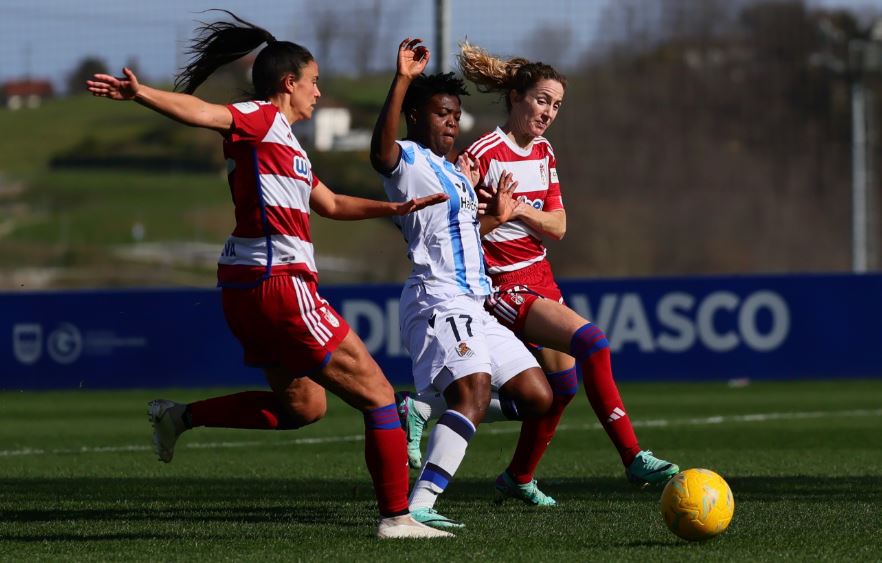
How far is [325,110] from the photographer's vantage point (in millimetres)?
24875

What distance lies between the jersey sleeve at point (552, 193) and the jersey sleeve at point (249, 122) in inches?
80.5

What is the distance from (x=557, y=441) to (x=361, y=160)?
641 inches

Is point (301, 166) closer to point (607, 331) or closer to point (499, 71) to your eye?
point (499, 71)

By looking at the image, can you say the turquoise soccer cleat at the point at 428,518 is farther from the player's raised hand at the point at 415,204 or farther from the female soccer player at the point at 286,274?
the player's raised hand at the point at 415,204

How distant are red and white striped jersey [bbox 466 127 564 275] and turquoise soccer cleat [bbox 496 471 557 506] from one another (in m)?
1.06

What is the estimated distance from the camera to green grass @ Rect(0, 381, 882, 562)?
5.59m

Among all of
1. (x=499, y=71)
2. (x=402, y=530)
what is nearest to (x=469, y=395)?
(x=402, y=530)

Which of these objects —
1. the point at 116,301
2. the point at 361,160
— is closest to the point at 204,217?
the point at 361,160

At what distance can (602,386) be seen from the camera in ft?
23.2

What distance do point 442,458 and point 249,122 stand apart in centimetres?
164

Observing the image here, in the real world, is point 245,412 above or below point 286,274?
below

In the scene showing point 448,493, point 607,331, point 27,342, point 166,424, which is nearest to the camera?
point 166,424

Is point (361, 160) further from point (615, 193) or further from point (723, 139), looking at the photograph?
point (723, 139)

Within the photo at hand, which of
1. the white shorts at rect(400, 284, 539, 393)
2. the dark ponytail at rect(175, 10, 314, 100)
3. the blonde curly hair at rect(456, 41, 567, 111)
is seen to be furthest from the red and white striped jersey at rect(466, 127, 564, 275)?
the dark ponytail at rect(175, 10, 314, 100)
